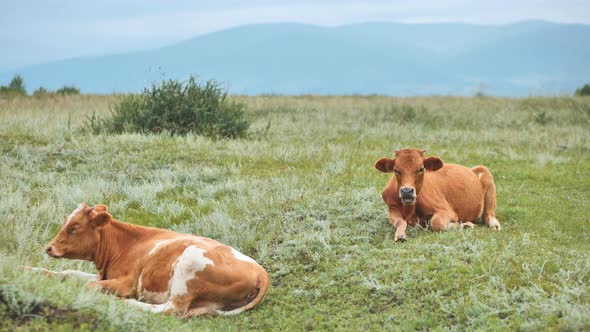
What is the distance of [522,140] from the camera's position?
24219 mm

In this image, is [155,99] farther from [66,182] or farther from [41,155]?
[66,182]

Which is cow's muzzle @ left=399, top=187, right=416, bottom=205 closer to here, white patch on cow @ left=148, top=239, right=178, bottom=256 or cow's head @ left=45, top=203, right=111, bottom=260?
white patch on cow @ left=148, top=239, right=178, bottom=256

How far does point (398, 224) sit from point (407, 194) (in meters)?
0.75

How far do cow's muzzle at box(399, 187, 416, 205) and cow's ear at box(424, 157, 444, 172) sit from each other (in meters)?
0.93

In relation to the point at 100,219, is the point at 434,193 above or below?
below

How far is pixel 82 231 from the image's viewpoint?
8.48 meters

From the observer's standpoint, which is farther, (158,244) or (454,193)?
(454,193)

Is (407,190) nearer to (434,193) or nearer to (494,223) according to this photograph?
(434,193)

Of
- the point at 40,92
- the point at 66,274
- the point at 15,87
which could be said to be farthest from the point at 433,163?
the point at 15,87

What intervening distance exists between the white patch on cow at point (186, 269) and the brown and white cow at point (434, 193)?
3.58m

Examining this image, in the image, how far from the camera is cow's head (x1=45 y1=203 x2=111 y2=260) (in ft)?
27.5

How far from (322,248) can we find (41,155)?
9455mm

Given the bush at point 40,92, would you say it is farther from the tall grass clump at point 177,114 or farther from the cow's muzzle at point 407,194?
the cow's muzzle at point 407,194

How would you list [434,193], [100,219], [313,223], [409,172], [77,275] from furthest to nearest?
1. [313,223]
2. [434,193]
3. [409,172]
4. [100,219]
5. [77,275]
